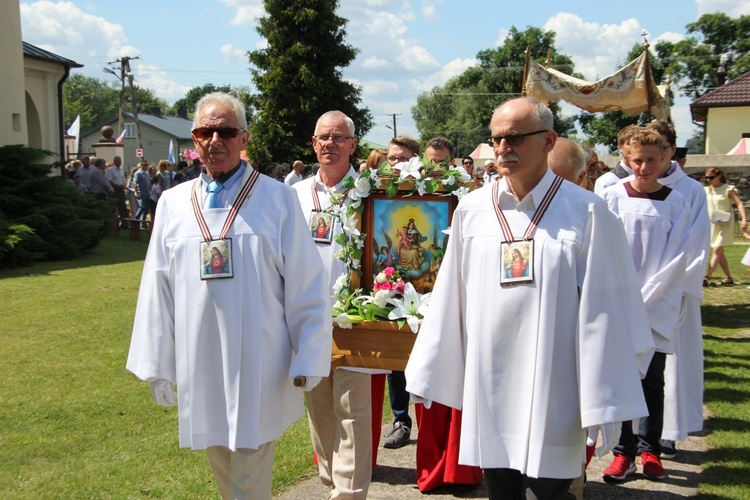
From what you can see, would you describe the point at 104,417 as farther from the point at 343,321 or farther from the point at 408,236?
the point at 408,236

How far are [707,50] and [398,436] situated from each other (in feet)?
245

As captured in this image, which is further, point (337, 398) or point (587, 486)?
point (587, 486)

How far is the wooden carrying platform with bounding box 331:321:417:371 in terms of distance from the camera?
4898 millimetres

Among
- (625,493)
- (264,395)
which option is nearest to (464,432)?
(264,395)

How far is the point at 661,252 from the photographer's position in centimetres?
561

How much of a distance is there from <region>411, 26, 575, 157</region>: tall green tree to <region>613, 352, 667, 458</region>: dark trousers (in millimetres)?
64828

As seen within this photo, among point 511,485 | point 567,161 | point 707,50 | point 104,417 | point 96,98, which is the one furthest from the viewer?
point 96,98

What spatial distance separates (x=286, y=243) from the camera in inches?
158

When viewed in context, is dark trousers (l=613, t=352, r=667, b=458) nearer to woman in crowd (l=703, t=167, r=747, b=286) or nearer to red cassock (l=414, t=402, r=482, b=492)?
red cassock (l=414, t=402, r=482, b=492)

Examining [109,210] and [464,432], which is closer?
[464,432]

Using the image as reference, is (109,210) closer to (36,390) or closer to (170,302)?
(36,390)

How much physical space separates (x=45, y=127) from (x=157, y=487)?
24599mm

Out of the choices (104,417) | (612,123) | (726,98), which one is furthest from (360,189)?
(612,123)

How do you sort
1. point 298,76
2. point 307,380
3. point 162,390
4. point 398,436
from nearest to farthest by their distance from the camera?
point 307,380 < point 162,390 < point 398,436 < point 298,76
